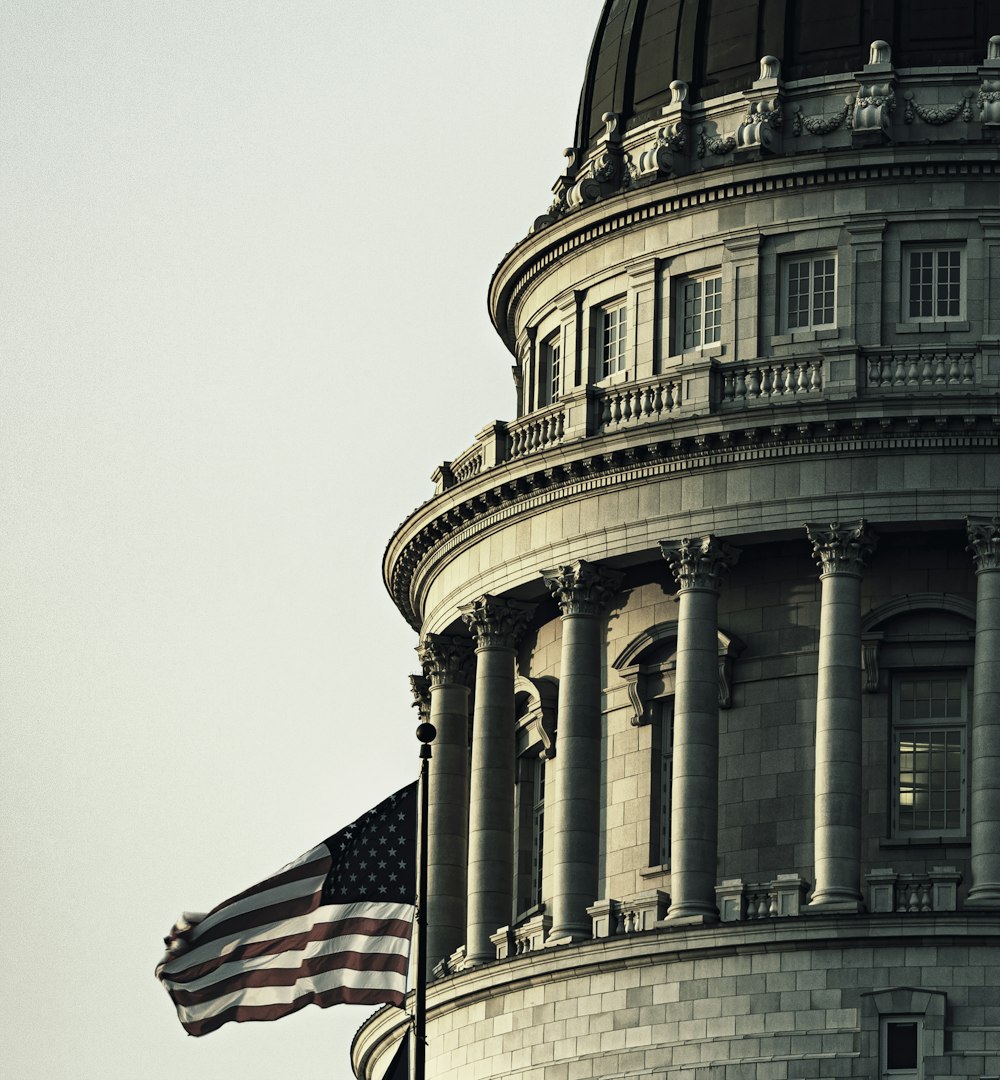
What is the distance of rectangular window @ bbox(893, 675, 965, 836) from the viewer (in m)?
73.6

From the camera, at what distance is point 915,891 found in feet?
233

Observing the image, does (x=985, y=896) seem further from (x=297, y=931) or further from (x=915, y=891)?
(x=297, y=931)

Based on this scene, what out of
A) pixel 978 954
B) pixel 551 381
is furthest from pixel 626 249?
pixel 978 954

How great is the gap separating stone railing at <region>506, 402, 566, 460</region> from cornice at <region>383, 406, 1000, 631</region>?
2.98 feet

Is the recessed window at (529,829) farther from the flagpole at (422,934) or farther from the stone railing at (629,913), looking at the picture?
the flagpole at (422,934)

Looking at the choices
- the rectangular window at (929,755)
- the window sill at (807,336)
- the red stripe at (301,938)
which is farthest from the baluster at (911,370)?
the red stripe at (301,938)

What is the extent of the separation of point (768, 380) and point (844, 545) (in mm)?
4262

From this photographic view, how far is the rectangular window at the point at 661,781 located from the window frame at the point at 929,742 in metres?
4.53

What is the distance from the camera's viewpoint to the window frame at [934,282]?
77.3 m

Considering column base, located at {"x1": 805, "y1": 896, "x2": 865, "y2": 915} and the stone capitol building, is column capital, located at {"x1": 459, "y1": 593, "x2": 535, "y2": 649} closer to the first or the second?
the stone capitol building

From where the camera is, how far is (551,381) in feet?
275

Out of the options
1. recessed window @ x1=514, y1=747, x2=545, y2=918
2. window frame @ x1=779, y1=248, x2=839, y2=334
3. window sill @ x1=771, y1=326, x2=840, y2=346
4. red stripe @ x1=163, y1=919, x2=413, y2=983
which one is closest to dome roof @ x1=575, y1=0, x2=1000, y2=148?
window frame @ x1=779, y1=248, x2=839, y2=334

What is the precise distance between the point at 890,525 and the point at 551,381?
12.2m

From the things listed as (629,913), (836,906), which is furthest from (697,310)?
(836,906)
